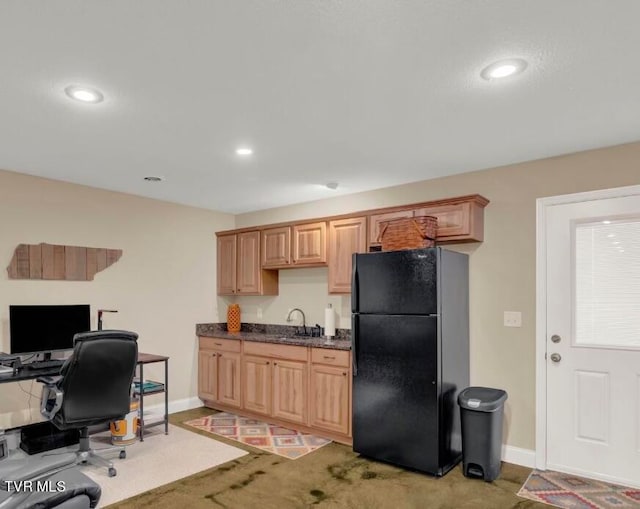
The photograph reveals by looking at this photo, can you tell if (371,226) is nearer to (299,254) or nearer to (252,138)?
(299,254)

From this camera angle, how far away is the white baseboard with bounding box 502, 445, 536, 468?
3.51 m

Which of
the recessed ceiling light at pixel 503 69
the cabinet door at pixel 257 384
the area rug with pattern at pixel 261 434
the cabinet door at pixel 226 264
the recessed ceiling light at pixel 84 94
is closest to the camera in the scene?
the recessed ceiling light at pixel 503 69

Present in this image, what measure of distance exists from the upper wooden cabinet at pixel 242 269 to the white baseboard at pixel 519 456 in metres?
2.93

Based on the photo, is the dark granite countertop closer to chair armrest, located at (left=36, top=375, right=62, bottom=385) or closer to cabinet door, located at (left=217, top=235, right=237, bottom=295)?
cabinet door, located at (left=217, top=235, right=237, bottom=295)

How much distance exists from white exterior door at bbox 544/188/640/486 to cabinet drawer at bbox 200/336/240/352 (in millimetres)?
3108

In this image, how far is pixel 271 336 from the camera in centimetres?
498

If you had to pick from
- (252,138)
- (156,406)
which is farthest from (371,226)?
(156,406)

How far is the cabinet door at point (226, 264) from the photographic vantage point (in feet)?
18.2

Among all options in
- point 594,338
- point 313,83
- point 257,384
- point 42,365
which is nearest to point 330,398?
point 257,384

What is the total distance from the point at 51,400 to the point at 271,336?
2.21 metres

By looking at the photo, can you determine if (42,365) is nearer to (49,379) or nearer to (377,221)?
(49,379)

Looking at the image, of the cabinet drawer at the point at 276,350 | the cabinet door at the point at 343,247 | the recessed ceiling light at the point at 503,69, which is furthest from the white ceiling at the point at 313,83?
the cabinet drawer at the point at 276,350

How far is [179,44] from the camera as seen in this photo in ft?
6.48

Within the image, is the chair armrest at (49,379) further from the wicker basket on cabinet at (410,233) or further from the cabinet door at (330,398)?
the wicker basket on cabinet at (410,233)
